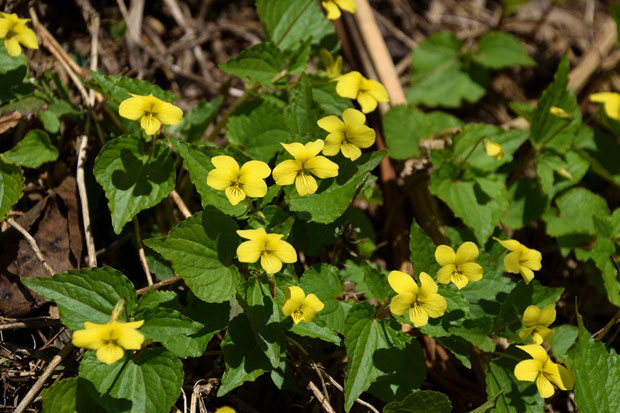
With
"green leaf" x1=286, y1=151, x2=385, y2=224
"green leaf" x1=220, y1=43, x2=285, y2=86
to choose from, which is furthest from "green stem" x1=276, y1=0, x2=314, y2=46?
"green leaf" x1=286, y1=151, x2=385, y2=224

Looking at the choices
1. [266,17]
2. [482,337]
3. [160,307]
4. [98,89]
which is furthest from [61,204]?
[482,337]

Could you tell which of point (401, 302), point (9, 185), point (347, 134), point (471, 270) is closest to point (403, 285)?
point (401, 302)

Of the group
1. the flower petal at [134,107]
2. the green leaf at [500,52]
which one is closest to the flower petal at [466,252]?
the flower petal at [134,107]

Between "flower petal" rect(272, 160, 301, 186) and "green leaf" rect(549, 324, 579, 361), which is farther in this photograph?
"green leaf" rect(549, 324, 579, 361)

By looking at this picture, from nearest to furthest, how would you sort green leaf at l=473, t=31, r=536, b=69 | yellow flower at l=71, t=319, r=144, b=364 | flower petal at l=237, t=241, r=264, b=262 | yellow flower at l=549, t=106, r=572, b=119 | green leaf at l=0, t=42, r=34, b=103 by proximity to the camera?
1. yellow flower at l=71, t=319, r=144, b=364
2. flower petal at l=237, t=241, r=264, b=262
3. green leaf at l=0, t=42, r=34, b=103
4. yellow flower at l=549, t=106, r=572, b=119
5. green leaf at l=473, t=31, r=536, b=69

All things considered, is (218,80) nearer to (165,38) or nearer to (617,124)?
(165,38)

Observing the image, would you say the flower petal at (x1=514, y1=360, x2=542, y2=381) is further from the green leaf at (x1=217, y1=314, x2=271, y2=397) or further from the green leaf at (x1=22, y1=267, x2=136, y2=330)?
the green leaf at (x1=22, y1=267, x2=136, y2=330)
